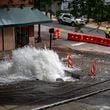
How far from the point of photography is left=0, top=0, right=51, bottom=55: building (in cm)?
3158

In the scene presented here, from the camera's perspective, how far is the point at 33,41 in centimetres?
3578

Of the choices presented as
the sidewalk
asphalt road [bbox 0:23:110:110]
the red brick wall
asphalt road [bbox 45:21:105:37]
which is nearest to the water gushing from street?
asphalt road [bbox 0:23:110:110]

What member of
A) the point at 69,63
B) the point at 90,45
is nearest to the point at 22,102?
the point at 69,63

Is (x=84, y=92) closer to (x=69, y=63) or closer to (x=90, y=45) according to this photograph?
(x=69, y=63)

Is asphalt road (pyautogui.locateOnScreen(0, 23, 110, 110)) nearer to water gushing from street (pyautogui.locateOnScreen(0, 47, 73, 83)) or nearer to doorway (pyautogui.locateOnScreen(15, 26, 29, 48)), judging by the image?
water gushing from street (pyautogui.locateOnScreen(0, 47, 73, 83))

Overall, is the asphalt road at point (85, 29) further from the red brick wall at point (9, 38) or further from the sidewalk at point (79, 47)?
the red brick wall at point (9, 38)

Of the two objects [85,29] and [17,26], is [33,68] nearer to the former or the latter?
[17,26]

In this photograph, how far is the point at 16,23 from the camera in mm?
31766

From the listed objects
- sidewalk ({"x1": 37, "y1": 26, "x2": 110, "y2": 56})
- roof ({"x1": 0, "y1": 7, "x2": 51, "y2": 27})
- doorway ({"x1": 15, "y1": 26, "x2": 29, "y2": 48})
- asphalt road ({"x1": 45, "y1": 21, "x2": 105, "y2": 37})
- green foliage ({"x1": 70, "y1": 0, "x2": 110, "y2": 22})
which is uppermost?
green foliage ({"x1": 70, "y1": 0, "x2": 110, "y2": 22})

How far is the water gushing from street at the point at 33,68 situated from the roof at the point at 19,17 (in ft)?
23.0

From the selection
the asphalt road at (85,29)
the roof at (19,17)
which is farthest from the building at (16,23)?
the asphalt road at (85,29)

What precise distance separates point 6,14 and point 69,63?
8.33 m

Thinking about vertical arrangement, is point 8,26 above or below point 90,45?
above

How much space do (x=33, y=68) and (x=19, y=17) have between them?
10.0 meters
